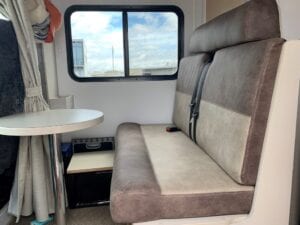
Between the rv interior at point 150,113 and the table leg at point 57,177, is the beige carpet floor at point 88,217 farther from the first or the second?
the table leg at point 57,177

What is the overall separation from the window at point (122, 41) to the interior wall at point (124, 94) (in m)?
0.06

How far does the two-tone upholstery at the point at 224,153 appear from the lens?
1154mm

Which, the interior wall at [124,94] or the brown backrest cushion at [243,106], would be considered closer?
the brown backrest cushion at [243,106]

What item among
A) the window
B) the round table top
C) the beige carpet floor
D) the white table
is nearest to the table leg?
the white table

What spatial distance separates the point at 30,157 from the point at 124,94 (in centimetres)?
110

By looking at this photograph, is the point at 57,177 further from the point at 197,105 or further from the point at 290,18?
the point at 290,18

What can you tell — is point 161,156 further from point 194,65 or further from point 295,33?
point 295,33

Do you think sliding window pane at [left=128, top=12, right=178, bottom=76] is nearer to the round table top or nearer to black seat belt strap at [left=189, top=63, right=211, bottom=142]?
black seat belt strap at [left=189, top=63, right=211, bottom=142]

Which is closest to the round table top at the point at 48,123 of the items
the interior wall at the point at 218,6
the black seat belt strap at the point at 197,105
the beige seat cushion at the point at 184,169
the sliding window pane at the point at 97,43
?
the beige seat cushion at the point at 184,169

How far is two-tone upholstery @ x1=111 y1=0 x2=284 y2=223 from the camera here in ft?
3.79

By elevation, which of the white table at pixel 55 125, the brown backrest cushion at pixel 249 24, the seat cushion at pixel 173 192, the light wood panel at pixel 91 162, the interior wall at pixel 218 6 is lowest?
the light wood panel at pixel 91 162

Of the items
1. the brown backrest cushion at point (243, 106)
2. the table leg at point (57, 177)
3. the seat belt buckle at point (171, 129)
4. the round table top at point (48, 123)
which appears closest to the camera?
the brown backrest cushion at point (243, 106)

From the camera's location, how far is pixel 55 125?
131cm

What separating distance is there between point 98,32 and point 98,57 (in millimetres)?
235
